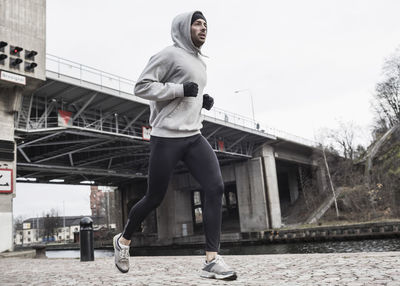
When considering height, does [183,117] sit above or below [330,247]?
above

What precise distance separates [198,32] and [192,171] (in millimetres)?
1255

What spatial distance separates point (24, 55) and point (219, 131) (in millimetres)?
17896

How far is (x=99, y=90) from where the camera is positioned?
21641 mm

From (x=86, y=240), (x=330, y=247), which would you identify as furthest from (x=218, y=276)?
(x=330, y=247)

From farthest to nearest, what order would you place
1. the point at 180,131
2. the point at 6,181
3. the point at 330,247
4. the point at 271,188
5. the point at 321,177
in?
1. the point at 321,177
2. the point at 271,188
3. the point at 330,247
4. the point at 6,181
5. the point at 180,131

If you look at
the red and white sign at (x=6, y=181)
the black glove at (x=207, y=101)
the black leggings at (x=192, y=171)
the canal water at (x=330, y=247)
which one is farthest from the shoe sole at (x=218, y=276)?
the red and white sign at (x=6, y=181)

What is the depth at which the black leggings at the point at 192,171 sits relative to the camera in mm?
3166

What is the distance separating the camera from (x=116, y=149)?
31.4 m

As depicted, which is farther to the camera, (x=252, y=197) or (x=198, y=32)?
(x=252, y=197)

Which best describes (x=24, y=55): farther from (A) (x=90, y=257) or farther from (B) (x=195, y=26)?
(B) (x=195, y=26)

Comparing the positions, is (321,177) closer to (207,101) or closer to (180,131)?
(207,101)

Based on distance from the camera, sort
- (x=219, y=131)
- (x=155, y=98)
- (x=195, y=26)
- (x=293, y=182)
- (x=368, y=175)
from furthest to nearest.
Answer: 1. (x=293, y=182)
2. (x=368, y=175)
3. (x=219, y=131)
4. (x=195, y=26)
5. (x=155, y=98)

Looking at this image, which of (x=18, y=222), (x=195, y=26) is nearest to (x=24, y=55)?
(x=195, y=26)

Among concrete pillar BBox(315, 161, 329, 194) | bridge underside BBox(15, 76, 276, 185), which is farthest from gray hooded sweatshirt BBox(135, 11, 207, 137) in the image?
concrete pillar BBox(315, 161, 329, 194)
